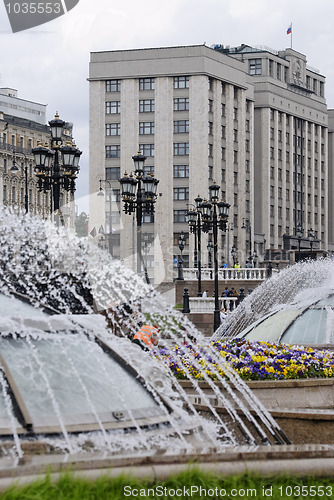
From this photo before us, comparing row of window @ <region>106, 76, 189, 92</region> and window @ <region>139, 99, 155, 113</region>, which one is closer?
row of window @ <region>106, 76, 189, 92</region>

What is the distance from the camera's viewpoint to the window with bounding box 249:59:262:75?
105 meters

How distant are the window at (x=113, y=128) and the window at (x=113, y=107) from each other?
125 centimetres

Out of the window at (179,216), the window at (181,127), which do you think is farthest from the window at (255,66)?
the window at (179,216)

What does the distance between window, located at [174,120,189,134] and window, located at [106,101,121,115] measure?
20.3 ft

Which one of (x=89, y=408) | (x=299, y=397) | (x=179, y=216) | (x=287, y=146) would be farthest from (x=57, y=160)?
(x=287, y=146)

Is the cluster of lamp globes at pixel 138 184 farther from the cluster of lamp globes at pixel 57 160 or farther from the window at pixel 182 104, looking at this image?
the window at pixel 182 104

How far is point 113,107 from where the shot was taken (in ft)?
290

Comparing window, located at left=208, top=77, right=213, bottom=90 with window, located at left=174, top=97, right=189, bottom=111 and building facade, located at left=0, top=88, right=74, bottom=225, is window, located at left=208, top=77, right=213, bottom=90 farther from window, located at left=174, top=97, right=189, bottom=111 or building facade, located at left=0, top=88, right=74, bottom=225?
building facade, located at left=0, top=88, right=74, bottom=225

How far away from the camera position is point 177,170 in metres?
87.8

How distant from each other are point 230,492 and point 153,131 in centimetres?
8502

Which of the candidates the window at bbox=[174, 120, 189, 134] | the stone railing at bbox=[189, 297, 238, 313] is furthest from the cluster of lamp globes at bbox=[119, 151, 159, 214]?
the window at bbox=[174, 120, 189, 134]

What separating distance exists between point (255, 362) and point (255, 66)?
326ft

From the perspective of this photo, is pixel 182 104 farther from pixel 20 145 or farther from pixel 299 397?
pixel 299 397

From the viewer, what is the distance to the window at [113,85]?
88.2 m
